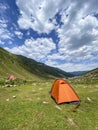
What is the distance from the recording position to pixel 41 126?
13992 millimetres

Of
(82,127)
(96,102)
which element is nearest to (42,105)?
(82,127)

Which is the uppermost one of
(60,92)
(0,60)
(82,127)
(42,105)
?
(0,60)

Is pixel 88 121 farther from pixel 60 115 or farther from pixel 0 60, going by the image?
pixel 0 60

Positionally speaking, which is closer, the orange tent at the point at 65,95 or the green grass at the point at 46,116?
the green grass at the point at 46,116

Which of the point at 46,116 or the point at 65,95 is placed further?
the point at 65,95

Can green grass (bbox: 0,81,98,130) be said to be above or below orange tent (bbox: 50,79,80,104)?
below

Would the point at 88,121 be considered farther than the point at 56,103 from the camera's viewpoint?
No

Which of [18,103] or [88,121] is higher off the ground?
[18,103]

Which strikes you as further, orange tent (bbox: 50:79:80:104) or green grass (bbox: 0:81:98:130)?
orange tent (bbox: 50:79:80:104)

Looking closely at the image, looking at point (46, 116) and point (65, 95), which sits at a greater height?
point (65, 95)

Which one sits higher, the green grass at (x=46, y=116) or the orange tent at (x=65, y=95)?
the orange tent at (x=65, y=95)

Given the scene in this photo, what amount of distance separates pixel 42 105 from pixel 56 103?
2.01 meters

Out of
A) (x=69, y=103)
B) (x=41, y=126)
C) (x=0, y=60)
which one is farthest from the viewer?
(x=0, y=60)

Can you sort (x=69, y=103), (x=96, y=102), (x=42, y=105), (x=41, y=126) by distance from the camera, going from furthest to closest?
(x=96, y=102), (x=69, y=103), (x=42, y=105), (x=41, y=126)
